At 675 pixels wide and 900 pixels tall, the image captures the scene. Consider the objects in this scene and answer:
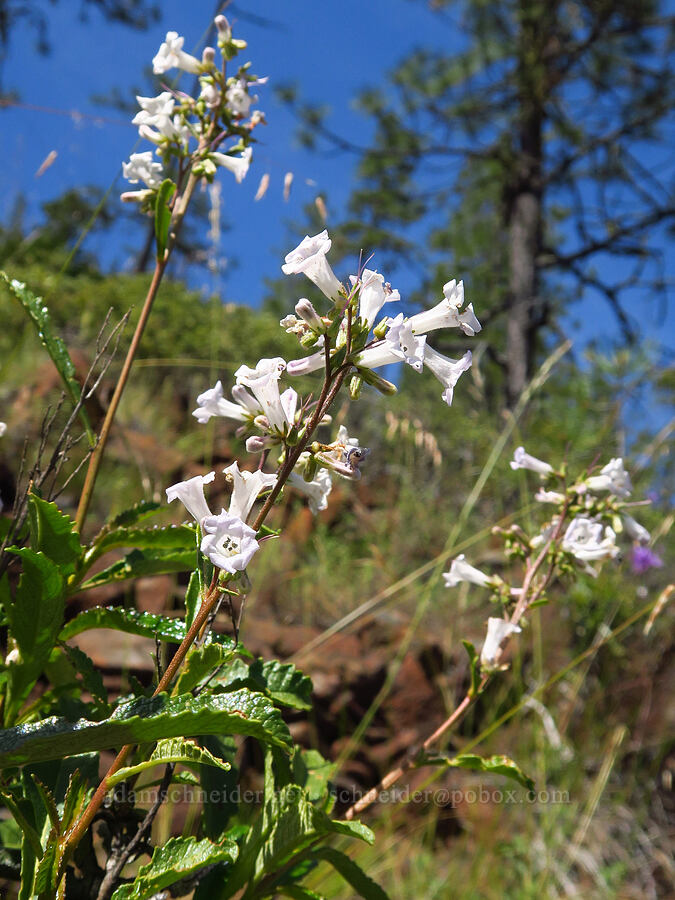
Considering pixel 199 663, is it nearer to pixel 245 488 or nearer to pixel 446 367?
pixel 245 488

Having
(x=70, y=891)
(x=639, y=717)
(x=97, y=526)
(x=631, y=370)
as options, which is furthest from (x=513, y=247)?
(x=70, y=891)

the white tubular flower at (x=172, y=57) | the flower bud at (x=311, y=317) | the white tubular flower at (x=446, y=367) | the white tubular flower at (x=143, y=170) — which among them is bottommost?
the white tubular flower at (x=446, y=367)

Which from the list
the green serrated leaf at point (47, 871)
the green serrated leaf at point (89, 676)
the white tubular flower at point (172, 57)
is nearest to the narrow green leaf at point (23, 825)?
the green serrated leaf at point (47, 871)

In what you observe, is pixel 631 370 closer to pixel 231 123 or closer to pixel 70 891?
pixel 231 123

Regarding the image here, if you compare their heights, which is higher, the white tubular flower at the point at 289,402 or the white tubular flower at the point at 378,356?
the white tubular flower at the point at 378,356

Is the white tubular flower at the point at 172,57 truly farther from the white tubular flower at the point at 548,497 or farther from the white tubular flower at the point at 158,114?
the white tubular flower at the point at 548,497

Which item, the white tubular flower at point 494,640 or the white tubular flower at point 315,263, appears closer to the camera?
the white tubular flower at point 315,263
